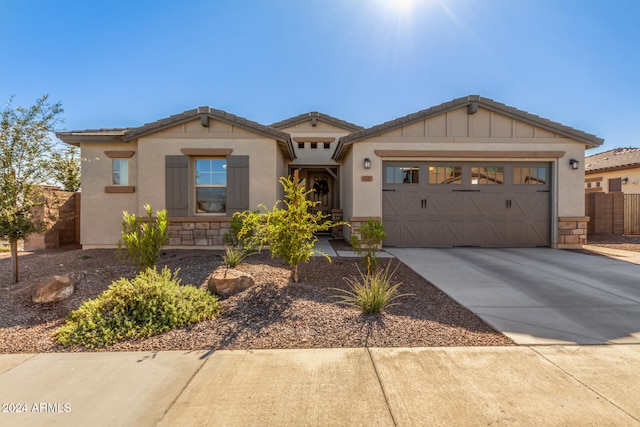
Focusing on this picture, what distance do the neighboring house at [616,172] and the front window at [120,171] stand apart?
22.6 m

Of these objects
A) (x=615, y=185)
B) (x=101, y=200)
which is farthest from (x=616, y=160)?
(x=101, y=200)

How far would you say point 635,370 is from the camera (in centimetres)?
268

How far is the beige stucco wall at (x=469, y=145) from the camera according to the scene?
8.95 metres

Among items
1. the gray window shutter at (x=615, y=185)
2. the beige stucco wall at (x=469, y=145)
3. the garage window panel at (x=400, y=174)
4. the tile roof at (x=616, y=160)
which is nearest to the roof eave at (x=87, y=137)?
the beige stucco wall at (x=469, y=145)

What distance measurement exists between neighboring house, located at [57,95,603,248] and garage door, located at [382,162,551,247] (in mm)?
31

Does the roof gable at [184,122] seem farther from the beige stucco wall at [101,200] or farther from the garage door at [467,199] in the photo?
the garage door at [467,199]

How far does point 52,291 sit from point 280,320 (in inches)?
145

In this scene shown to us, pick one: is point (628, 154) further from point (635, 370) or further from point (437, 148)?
point (635, 370)

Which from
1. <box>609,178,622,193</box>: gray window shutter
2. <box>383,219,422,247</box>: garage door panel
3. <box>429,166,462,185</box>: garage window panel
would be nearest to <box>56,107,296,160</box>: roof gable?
<box>383,219,422,247</box>: garage door panel

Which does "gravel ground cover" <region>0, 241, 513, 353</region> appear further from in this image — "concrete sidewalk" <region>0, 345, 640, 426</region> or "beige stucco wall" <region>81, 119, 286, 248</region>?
"beige stucco wall" <region>81, 119, 286, 248</region>

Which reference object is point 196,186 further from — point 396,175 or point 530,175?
point 530,175

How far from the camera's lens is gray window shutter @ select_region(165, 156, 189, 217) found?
27.6 feet

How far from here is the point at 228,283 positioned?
4539mm

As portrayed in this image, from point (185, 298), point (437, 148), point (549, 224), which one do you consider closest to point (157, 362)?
point (185, 298)
